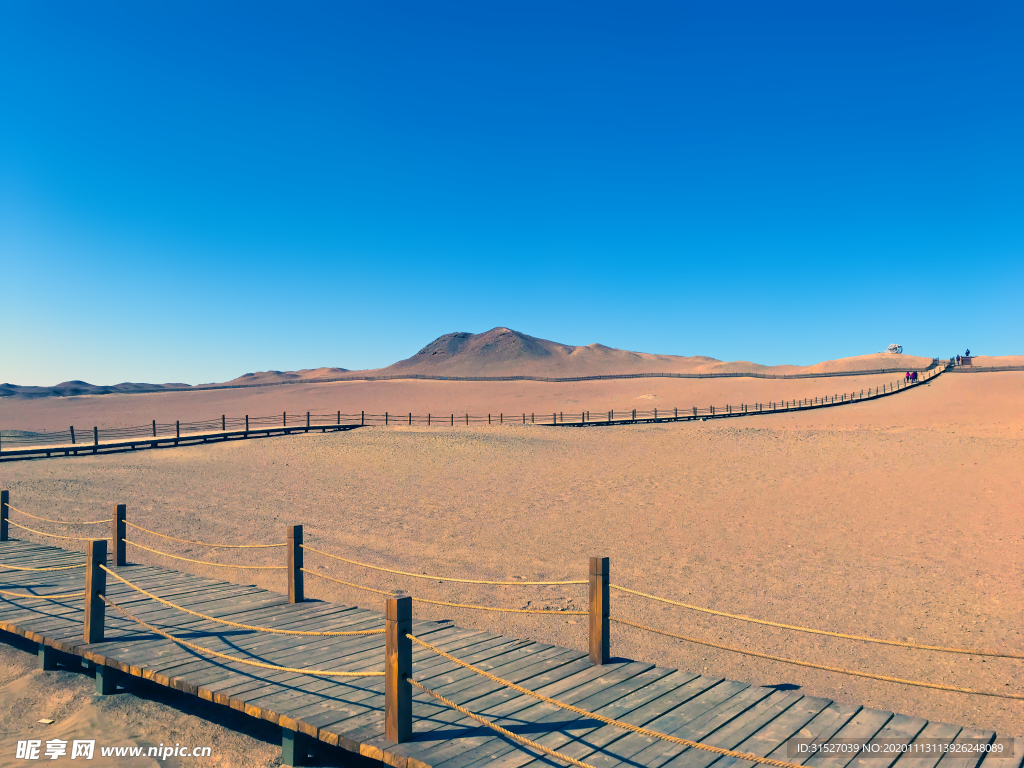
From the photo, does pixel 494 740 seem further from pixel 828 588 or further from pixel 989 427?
pixel 989 427

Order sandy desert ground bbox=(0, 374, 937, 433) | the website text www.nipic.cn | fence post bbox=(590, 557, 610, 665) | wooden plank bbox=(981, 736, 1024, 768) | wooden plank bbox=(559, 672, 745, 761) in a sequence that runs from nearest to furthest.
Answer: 1. wooden plank bbox=(981, 736, 1024, 768)
2. wooden plank bbox=(559, 672, 745, 761)
3. the website text www.nipic.cn
4. fence post bbox=(590, 557, 610, 665)
5. sandy desert ground bbox=(0, 374, 937, 433)

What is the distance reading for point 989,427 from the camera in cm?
3759

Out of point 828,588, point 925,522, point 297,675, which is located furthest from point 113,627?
point 925,522

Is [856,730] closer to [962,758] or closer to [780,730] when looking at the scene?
[780,730]

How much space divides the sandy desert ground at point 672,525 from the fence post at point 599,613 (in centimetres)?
217

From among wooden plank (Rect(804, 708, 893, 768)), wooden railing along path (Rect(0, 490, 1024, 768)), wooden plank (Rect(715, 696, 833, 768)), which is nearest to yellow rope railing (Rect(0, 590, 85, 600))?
wooden railing along path (Rect(0, 490, 1024, 768))

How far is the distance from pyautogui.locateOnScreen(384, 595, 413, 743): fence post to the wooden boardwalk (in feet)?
0.43

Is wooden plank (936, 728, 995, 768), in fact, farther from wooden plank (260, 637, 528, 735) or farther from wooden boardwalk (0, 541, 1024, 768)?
wooden plank (260, 637, 528, 735)

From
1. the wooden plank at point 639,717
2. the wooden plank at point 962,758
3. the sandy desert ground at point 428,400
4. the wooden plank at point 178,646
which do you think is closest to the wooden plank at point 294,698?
the wooden plank at point 178,646

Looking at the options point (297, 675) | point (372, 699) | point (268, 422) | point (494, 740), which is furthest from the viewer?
point (268, 422)

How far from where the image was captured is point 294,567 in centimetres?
837

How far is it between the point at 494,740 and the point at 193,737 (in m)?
3.29

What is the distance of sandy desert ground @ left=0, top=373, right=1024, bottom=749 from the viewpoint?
338 inches

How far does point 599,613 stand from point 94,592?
550 centimetres
